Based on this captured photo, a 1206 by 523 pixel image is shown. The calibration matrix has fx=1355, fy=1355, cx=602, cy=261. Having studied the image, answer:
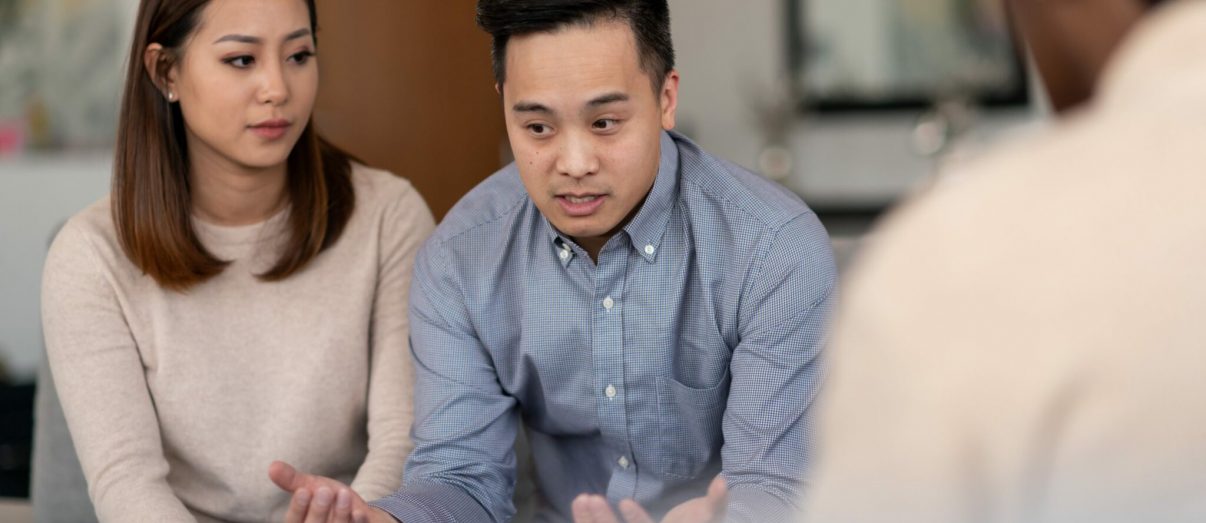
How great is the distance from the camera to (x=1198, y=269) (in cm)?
69

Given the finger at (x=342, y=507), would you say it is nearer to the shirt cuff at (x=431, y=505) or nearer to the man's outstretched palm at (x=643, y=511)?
the shirt cuff at (x=431, y=505)

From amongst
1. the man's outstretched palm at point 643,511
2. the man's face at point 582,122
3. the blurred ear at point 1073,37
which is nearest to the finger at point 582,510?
the man's outstretched palm at point 643,511

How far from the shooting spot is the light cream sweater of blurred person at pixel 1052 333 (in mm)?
688

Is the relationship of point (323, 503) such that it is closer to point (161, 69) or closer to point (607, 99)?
point (607, 99)

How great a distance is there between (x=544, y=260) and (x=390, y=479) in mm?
432

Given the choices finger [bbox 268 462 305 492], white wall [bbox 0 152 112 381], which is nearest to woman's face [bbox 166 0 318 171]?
finger [bbox 268 462 305 492]

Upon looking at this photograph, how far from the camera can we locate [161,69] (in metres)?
2.23

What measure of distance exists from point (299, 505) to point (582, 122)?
0.64 meters

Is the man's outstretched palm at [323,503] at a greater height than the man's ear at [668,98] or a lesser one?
lesser

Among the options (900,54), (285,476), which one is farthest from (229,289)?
(900,54)

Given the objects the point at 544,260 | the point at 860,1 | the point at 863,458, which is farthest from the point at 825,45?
the point at 863,458

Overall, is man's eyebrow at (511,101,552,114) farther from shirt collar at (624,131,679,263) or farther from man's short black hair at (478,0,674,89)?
shirt collar at (624,131,679,263)

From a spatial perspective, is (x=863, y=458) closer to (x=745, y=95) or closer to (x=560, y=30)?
(x=560, y=30)

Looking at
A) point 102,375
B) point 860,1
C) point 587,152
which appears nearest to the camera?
point 587,152
